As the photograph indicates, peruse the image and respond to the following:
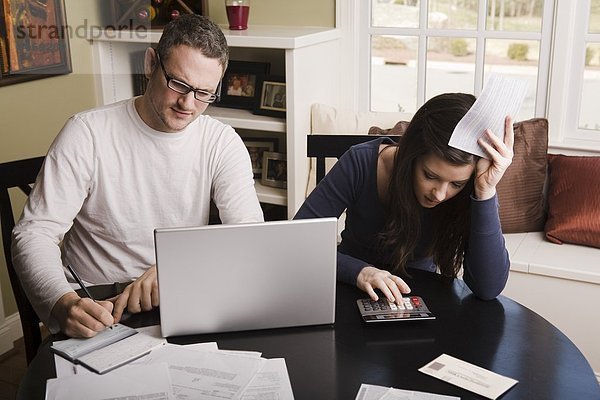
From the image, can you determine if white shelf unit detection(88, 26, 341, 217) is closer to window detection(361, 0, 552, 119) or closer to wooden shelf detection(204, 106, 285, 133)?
wooden shelf detection(204, 106, 285, 133)

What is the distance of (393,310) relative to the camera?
1.53 m

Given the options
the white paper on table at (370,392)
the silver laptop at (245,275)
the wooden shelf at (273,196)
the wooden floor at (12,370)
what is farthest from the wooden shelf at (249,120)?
the white paper on table at (370,392)

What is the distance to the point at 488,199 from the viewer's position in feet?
5.45

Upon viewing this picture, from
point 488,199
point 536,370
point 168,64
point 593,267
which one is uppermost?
point 168,64

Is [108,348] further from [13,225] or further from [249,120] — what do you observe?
[249,120]

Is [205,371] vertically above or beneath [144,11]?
beneath

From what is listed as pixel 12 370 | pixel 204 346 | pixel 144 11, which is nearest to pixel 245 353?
pixel 204 346

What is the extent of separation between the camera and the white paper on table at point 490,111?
1459 mm

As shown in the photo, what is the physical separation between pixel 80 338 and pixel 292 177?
1.69m

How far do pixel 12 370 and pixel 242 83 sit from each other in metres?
1.51

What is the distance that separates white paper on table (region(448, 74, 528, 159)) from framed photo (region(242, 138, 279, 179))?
5.70 ft

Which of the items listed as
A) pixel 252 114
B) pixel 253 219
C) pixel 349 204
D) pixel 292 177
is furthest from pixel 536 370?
pixel 252 114

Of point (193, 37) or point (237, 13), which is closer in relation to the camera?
point (193, 37)

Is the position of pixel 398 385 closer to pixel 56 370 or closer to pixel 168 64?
pixel 56 370
